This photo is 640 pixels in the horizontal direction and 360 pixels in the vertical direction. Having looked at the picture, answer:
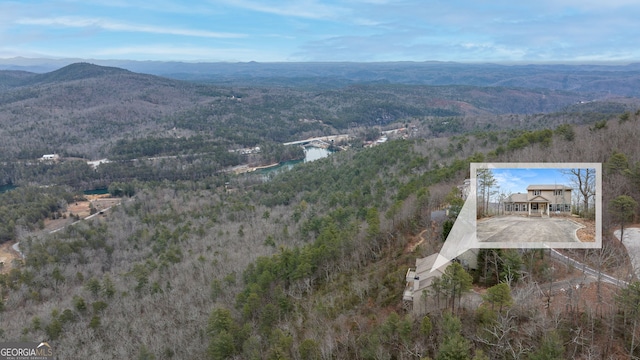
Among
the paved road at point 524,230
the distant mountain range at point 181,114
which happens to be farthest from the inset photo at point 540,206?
the distant mountain range at point 181,114

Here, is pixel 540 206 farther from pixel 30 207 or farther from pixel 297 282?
pixel 30 207

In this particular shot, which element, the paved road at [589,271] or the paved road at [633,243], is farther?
the paved road at [633,243]

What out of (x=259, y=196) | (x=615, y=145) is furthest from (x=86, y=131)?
(x=615, y=145)

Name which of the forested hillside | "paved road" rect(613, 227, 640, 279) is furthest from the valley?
"paved road" rect(613, 227, 640, 279)

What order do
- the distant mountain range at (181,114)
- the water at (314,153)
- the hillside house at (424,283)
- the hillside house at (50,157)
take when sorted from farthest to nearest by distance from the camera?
the distant mountain range at (181,114) < the water at (314,153) < the hillside house at (50,157) < the hillside house at (424,283)

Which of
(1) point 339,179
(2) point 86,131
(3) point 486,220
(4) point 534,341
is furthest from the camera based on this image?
(2) point 86,131

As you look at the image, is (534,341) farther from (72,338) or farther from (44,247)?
(44,247)

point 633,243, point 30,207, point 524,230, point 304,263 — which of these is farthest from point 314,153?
point 524,230

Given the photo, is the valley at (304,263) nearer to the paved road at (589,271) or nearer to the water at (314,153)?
the paved road at (589,271)
